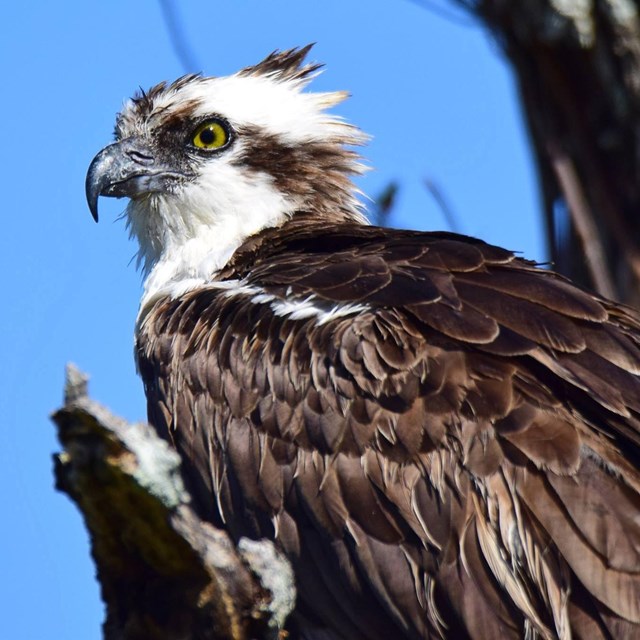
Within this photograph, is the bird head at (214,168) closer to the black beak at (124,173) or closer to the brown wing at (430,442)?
the black beak at (124,173)

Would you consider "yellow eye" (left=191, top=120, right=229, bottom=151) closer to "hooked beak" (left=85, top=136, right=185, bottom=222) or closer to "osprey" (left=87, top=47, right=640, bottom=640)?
"hooked beak" (left=85, top=136, right=185, bottom=222)

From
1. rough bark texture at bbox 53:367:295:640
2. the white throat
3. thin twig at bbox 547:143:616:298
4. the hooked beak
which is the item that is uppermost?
the hooked beak

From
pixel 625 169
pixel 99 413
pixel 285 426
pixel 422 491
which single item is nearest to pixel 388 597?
pixel 422 491

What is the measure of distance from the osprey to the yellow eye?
1.36 meters

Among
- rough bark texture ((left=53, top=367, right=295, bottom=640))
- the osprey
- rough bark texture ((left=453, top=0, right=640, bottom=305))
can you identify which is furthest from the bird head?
rough bark texture ((left=53, top=367, right=295, bottom=640))

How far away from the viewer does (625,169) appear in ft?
22.5

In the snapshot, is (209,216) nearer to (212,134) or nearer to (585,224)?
(212,134)

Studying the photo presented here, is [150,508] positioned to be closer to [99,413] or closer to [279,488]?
[99,413]

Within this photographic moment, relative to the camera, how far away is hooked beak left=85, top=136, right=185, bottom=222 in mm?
7559

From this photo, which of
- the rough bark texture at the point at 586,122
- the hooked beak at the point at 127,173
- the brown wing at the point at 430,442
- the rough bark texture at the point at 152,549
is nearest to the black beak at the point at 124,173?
the hooked beak at the point at 127,173

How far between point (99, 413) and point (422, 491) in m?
1.89

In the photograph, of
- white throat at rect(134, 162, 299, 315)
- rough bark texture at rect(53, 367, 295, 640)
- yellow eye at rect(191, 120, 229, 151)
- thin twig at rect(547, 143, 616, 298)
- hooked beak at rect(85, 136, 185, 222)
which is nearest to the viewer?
rough bark texture at rect(53, 367, 295, 640)

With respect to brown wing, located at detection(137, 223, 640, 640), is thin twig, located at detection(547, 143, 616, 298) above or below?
above

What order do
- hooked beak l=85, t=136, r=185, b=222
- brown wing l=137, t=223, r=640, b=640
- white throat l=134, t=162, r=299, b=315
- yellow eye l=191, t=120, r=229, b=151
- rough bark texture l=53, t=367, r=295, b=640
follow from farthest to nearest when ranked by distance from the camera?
yellow eye l=191, t=120, r=229, b=151 → hooked beak l=85, t=136, r=185, b=222 → white throat l=134, t=162, r=299, b=315 → brown wing l=137, t=223, r=640, b=640 → rough bark texture l=53, t=367, r=295, b=640
